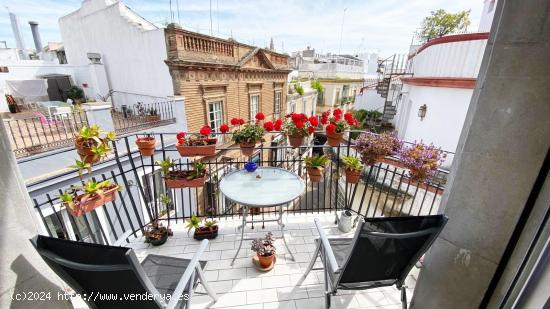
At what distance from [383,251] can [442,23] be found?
18.6m

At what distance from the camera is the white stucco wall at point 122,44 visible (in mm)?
6824

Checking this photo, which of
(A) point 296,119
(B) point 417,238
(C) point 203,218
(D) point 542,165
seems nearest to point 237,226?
(C) point 203,218

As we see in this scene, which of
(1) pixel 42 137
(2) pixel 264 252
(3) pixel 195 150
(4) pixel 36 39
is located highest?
(4) pixel 36 39

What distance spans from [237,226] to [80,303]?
1673 millimetres

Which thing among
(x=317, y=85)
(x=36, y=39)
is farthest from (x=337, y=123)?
(x=36, y=39)

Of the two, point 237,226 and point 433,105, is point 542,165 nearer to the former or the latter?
point 237,226

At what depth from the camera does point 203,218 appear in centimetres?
318

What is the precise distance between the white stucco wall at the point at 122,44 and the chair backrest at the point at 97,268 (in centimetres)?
640

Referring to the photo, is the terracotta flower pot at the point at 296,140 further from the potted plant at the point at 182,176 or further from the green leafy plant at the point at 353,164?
the potted plant at the point at 182,176

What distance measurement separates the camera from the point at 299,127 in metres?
2.80

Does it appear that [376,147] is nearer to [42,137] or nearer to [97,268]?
[97,268]

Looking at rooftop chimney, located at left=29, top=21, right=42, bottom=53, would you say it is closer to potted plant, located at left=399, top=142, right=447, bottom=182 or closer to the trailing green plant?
the trailing green plant

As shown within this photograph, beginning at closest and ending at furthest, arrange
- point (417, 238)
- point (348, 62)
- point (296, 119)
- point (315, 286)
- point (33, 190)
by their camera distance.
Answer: point (417, 238) → point (315, 286) → point (296, 119) → point (33, 190) → point (348, 62)

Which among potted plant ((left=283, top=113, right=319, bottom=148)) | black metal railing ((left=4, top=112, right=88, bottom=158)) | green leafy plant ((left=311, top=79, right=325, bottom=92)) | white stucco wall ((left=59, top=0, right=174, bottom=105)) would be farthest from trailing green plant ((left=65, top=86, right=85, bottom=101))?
green leafy plant ((left=311, top=79, right=325, bottom=92))
